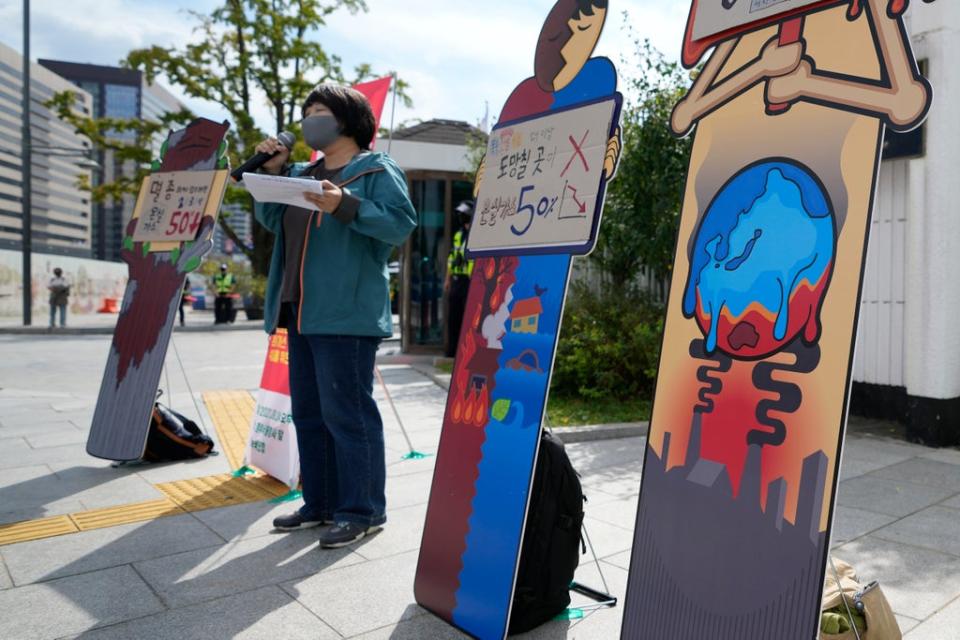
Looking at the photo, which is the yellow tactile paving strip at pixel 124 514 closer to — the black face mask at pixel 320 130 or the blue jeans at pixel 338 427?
the blue jeans at pixel 338 427

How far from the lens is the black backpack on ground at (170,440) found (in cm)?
481

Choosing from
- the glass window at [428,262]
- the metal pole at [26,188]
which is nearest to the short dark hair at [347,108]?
the glass window at [428,262]

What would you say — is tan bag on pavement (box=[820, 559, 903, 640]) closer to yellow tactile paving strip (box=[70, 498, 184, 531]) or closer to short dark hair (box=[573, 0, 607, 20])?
short dark hair (box=[573, 0, 607, 20])

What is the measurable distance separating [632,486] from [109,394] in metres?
3.39

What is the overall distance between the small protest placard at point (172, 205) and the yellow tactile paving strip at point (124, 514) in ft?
5.46

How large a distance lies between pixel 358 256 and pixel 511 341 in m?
1.08

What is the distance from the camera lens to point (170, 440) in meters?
Result: 4.85

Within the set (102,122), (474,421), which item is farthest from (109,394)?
(102,122)

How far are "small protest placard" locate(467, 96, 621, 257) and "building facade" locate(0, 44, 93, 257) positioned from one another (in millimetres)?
19618

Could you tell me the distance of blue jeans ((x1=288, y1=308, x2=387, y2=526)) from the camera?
3.20 meters

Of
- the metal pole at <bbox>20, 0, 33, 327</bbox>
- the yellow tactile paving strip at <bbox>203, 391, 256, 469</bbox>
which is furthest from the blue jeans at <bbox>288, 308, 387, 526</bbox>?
the metal pole at <bbox>20, 0, 33, 327</bbox>

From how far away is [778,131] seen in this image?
1854mm

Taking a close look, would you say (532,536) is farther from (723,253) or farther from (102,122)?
(102,122)

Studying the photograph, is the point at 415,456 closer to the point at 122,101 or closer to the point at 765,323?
the point at 765,323
